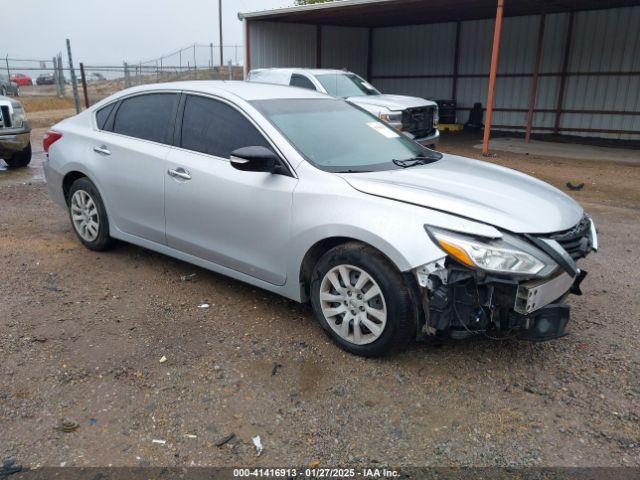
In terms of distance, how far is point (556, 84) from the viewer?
17359mm

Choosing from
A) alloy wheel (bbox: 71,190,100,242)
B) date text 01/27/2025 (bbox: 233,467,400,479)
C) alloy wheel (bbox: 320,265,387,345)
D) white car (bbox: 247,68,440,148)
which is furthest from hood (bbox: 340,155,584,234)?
white car (bbox: 247,68,440,148)

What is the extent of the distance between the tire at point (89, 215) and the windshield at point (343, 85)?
6.94 m

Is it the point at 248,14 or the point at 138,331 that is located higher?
the point at 248,14

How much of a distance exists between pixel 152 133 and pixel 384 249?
2501 millimetres

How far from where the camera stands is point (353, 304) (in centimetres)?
341

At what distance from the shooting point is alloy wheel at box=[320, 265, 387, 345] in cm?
329

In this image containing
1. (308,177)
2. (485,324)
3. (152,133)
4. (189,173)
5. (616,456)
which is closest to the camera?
(616,456)

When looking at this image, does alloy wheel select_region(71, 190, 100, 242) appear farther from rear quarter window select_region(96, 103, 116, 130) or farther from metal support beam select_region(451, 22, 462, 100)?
metal support beam select_region(451, 22, 462, 100)

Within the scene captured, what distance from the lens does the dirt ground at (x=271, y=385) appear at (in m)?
2.67

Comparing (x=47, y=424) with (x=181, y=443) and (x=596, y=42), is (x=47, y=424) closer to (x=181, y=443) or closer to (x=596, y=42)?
(x=181, y=443)

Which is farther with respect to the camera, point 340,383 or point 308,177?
point 308,177

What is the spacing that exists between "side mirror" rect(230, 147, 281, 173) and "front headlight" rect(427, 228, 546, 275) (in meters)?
1.28

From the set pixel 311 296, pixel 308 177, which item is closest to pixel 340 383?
pixel 311 296

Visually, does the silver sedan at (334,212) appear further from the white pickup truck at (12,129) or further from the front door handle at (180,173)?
the white pickup truck at (12,129)
